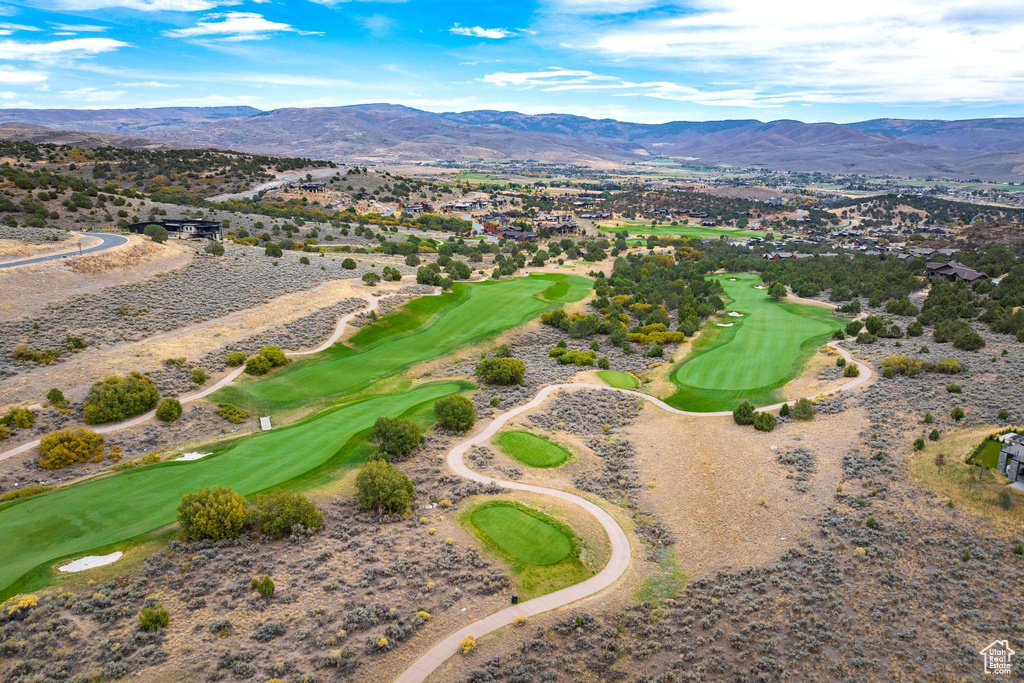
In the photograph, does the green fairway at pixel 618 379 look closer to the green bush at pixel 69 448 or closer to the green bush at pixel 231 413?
the green bush at pixel 231 413

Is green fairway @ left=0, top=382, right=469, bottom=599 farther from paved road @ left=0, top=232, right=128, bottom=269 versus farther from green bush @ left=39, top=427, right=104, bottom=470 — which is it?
paved road @ left=0, top=232, right=128, bottom=269

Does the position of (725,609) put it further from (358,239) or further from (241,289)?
(358,239)

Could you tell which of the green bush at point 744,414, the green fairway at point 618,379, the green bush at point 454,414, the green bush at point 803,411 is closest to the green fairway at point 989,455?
the green bush at point 803,411

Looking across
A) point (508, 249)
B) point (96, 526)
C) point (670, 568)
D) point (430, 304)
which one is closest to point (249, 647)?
point (96, 526)

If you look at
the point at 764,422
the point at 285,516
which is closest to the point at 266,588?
the point at 285,516

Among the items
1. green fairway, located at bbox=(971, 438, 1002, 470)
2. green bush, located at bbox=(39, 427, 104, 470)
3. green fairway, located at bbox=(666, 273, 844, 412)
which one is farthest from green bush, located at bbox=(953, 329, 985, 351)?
green bush, located at bbox=(39, 427, 104, 470)

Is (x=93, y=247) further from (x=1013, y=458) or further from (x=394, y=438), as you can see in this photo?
(x=1013, y=458)
